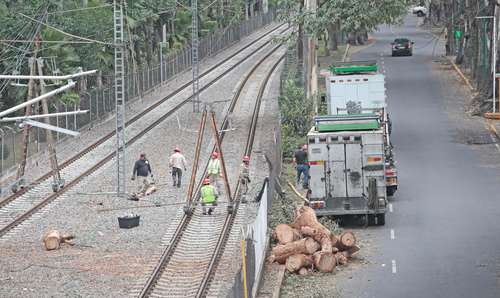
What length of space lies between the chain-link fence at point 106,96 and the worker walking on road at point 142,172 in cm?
581

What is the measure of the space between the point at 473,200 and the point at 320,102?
752 inches

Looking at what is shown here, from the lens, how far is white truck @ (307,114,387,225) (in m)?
32.2

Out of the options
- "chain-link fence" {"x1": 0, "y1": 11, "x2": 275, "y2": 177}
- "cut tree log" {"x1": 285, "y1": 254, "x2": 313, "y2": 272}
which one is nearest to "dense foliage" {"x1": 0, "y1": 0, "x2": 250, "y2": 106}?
"chain-link fence" {"x1": 0, "y1": 11, "x2": 275, "y2": 177}

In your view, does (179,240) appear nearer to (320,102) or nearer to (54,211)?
(54,211)

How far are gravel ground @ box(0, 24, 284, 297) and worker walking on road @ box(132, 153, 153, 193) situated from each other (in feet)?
2.02

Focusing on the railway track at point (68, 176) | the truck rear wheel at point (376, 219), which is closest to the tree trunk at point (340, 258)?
the truck rear wheel at point (376, 219)

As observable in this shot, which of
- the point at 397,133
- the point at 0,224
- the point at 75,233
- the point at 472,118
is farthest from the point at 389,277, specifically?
the point at 472,118

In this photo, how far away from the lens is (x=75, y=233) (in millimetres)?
32062

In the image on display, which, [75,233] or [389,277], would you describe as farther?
[75,233]

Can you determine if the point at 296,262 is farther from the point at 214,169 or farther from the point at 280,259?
the point at 214,169

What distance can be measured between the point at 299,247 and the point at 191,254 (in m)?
3.49

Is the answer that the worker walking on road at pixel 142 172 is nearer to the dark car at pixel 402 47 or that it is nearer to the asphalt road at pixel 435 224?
the asphalt road at pixel 435 224

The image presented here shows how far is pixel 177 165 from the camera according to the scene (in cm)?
A: 3875

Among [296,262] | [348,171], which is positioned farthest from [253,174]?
[296,262]
